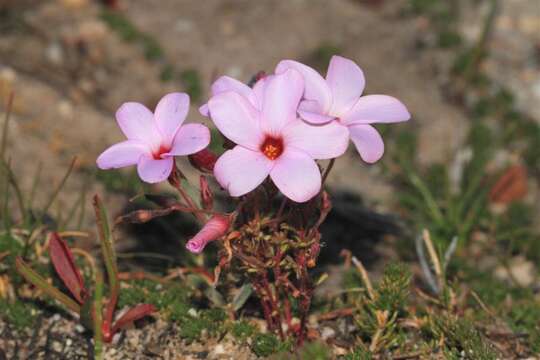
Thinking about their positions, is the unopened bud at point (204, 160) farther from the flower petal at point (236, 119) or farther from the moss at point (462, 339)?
the moss at point (462, 339)

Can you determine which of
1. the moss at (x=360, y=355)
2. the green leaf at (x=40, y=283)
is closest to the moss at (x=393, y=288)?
the moss at (x=360, y=355)

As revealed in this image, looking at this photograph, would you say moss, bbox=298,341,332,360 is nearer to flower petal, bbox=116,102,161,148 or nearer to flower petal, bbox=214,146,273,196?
flower petal, bbox=214,146,273,196

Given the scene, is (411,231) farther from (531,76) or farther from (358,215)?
(531,76)

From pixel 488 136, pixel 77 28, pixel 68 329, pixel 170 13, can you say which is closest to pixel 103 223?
pixel 68 329

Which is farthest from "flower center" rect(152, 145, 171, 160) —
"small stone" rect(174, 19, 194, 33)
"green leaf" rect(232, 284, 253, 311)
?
"small stone" rect(174, 19, 194, 33)

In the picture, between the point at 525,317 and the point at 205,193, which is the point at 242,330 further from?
the point at 525,317

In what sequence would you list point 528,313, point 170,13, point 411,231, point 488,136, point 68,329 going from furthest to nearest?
point 170,13
point 488,136
point 411,231
point 528,313
point 68,329
